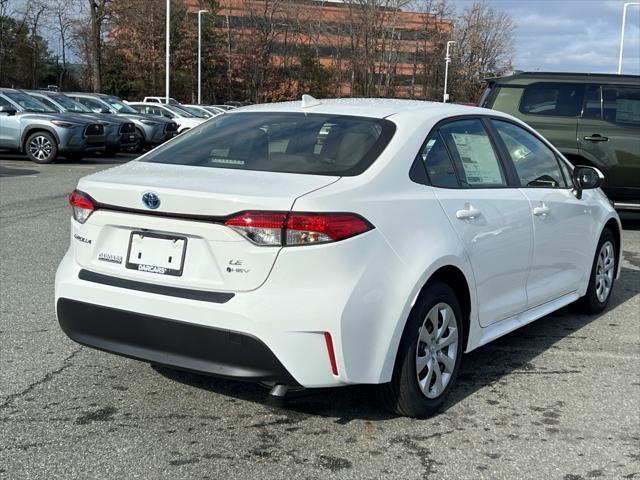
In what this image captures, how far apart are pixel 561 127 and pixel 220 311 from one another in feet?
→ 24.8

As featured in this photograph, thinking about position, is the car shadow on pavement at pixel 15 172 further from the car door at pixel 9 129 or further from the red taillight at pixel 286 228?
the red taillight at pixel 286 228

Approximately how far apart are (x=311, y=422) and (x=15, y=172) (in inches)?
530

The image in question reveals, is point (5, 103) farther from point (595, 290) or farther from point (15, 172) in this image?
point (595, 290)

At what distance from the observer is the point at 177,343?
3.35m

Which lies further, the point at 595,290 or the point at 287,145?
the point at 595,290

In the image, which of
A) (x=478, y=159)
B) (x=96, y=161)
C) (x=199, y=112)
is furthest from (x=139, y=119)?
(x=478, y=159)

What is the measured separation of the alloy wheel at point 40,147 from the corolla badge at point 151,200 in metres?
15.0

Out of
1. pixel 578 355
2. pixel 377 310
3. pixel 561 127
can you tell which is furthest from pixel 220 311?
pixel 561 127

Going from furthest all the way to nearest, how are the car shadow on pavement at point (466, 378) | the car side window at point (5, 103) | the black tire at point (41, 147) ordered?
1. the car side window at point (5, 103)
2. the black tire at point (41, 147)
3. the car shadow on pavement at point (466, 378)

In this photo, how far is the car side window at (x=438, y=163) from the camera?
3934mm

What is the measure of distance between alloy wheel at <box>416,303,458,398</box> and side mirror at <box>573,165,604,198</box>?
2.00 metres

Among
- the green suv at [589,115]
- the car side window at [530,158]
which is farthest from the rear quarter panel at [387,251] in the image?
the green suv at [589,115]

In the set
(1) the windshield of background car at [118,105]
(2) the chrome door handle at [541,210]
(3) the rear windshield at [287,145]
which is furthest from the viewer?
(1) the windshield of background car at [118,105]

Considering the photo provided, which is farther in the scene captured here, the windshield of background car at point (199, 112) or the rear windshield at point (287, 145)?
the windshield of background car at point (199, 112)
